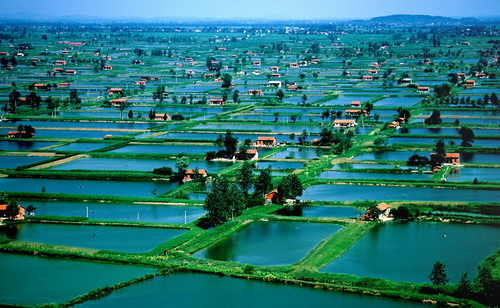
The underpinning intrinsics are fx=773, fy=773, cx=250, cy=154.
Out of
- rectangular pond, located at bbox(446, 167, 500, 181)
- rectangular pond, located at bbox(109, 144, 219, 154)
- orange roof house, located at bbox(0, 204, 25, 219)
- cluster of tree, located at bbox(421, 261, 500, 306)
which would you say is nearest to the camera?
cluster of tree, located at bbox(421, 261, 500, 306)

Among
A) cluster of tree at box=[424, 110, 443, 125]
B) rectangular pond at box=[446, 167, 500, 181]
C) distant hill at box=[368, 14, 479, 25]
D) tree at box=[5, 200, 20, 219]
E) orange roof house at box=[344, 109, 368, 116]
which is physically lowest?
tree at box=[5, 200, 20, 219]

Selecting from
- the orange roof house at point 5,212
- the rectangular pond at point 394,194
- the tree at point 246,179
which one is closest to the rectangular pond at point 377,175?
the rectangular pond at point 394,194

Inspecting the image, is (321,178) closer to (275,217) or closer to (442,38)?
(275,217)

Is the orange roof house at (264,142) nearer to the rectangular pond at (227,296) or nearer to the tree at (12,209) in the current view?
the tree at (12,209)

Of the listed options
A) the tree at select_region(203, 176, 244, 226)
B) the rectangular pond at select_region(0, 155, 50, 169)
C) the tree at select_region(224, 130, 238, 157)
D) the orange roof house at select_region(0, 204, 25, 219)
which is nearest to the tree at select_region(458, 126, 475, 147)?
the tree at select_region(224, 130, 238, 157)

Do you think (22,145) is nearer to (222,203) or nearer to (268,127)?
(268,127)

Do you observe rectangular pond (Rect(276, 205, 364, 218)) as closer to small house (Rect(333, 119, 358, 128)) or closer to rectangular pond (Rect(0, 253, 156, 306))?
rectangular pond (Rect(0, 253, 156, 306))
